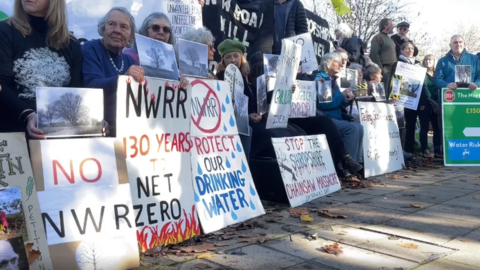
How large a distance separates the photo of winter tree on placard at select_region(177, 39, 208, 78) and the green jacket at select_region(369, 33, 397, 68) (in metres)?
6.04

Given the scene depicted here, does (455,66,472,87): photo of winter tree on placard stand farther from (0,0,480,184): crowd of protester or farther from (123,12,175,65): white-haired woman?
(123,12,175,65): white-haired woman

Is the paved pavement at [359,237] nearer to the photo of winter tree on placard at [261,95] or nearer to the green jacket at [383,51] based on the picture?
the photo of winter tree on placard at [261,95]

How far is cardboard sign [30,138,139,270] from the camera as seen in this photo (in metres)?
2.95

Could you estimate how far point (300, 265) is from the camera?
326cm

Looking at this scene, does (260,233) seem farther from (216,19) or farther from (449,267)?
(216,19)

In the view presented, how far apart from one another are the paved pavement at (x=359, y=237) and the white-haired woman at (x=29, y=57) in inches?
50.6

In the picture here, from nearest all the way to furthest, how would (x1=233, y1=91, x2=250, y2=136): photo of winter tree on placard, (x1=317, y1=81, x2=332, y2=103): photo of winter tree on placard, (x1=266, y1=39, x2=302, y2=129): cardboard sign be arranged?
(x1=233, y1=91, x2=250, y2=136): photo of winter tree on placard → (x1=266, y1=39, x2=302, y2=129): cardboard sign → (x1=317, y1=81, x2=332, y2=103): photo of winter tree on placard

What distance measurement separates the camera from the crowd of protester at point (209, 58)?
3355mm

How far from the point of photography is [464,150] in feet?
28.5

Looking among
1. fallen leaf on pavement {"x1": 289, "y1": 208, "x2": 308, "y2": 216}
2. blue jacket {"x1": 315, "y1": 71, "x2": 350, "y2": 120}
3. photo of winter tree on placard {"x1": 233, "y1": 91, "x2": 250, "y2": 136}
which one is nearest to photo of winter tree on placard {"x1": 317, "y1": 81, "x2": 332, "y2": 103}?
blue jacket {"x1": 315, "y1": 71, "x2": 350, "y2": 120}

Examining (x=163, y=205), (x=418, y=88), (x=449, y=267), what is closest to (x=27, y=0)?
(x=163, y=205)

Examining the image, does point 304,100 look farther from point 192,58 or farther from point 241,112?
point 192,58

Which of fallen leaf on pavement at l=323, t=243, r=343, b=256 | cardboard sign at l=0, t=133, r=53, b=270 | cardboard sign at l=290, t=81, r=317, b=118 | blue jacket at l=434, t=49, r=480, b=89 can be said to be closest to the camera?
cardboard sign at l=0, t=133, r=53, b=270

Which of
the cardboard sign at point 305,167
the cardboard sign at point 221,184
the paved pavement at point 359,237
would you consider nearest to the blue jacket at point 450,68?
the paved pavement at point 359,237
